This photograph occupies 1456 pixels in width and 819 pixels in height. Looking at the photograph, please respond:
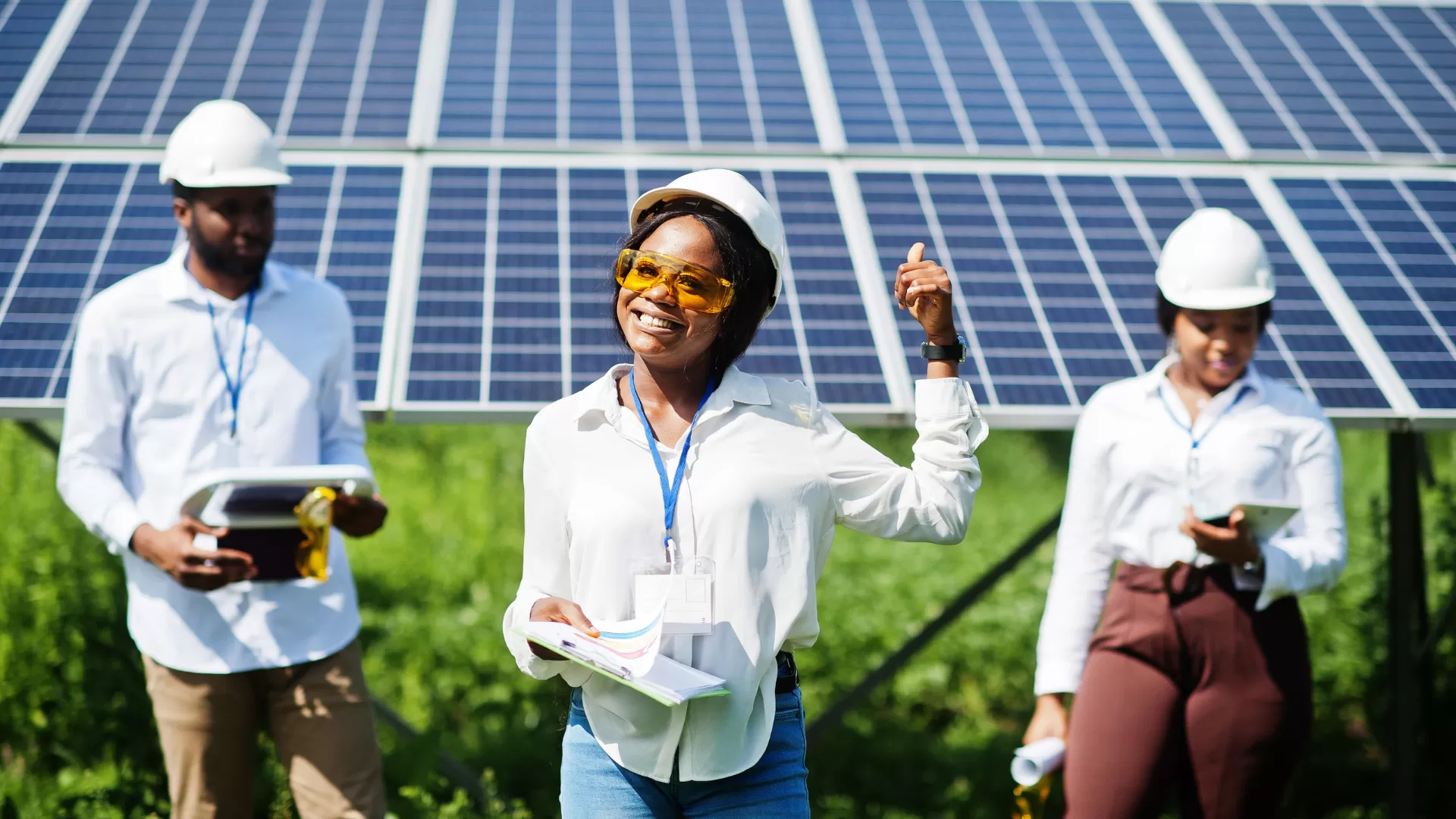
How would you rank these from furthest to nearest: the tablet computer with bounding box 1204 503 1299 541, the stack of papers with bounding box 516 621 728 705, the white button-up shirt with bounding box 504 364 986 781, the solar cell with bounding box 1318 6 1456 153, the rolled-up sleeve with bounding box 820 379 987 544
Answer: the solar cell with bounding box 1318 6 1456 153
the tablet computer with bounding box 1204 503 1299 541
the rolled-up sleeve with bounding box 820 379 987 544
the white button-up shirt with bounding box 504 364 986 781
the stack of papers with bounding box 516 621 728 705

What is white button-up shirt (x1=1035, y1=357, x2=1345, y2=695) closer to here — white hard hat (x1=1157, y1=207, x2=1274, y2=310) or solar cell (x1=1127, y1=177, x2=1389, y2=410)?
white hard hat (x1=1157, y1=207, x2=1274, y2=310)

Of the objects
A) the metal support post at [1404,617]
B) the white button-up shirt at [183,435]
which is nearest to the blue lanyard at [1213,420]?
the metal support post at [1404,617]

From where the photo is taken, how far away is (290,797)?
186 inches

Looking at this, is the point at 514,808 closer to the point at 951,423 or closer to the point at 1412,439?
the point at 951,423

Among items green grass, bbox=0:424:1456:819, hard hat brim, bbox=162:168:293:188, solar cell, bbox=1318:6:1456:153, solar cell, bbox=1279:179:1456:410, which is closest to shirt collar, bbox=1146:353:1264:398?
solar cell, bbox=1279:179:1456:410

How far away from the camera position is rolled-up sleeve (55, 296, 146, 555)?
12.1ft

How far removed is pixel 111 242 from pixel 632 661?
3.37m

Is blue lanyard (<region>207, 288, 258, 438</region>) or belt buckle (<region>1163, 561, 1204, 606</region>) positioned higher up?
blue lanyard (<region>207, 288, 258, 438</region>)

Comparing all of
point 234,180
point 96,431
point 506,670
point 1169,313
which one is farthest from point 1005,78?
point 96,431

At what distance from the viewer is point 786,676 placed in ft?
9.07

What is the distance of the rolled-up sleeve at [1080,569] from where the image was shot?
150 inches

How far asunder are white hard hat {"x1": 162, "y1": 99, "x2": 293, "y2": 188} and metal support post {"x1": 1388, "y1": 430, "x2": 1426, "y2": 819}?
3.91m

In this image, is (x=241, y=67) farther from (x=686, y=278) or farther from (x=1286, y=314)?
(x=1286, y=314)

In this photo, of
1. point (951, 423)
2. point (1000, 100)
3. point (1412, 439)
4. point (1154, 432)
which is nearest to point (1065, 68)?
point (1000, 100)
